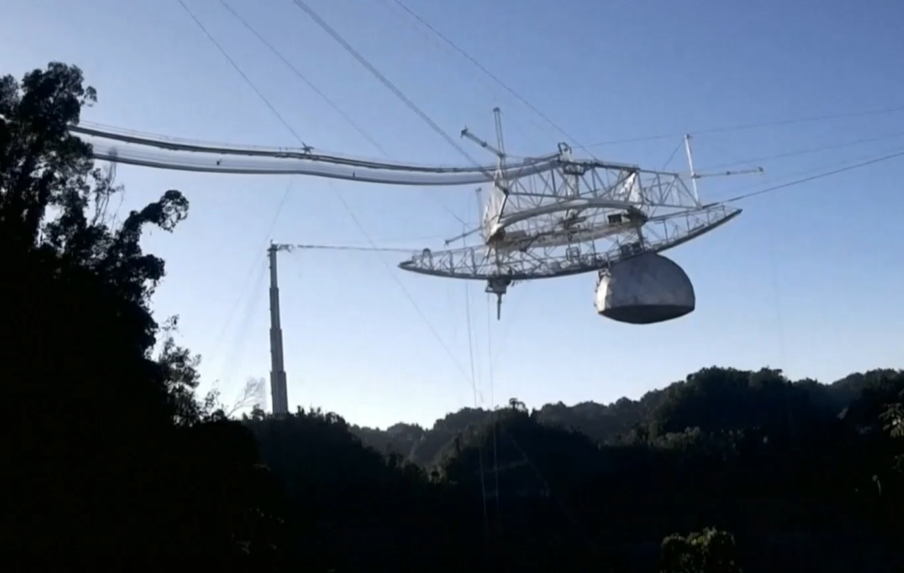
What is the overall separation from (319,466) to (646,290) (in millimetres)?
25039

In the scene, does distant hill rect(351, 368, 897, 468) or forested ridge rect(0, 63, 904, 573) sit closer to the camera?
forested ridge rect(0, 63, 904, 573)

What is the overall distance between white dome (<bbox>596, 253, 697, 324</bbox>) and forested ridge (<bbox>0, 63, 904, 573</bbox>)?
9774 millimetres

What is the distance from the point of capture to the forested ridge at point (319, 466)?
83.1ft

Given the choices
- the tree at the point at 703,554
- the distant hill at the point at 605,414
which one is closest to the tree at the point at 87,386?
the tree at the point at 703,554

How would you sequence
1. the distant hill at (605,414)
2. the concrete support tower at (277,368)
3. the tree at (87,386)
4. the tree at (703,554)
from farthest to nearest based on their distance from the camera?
the distant hill at (605,414)
the concrete support tower at (277,368)
the tree at (703,554)
the tree at (87,386)

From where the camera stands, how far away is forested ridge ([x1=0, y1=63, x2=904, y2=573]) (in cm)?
2534

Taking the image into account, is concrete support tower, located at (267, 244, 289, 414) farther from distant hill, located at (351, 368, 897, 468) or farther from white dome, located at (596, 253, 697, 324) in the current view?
distant hill, located at (351, 368, 897, 468)

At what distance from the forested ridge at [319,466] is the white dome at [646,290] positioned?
32.1 ft

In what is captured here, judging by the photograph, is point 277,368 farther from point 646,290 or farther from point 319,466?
point 646,290

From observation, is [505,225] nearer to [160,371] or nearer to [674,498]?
[160,371]

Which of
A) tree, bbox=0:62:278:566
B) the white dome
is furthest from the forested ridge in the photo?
the white dome

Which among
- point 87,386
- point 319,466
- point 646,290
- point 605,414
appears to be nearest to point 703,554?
point 646,290

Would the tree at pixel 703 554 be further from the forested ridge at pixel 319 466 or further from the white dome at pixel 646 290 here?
the white dome at pixel 646 290

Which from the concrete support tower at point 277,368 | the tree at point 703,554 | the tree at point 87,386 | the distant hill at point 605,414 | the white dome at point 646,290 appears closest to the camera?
the tree at point 87,386
